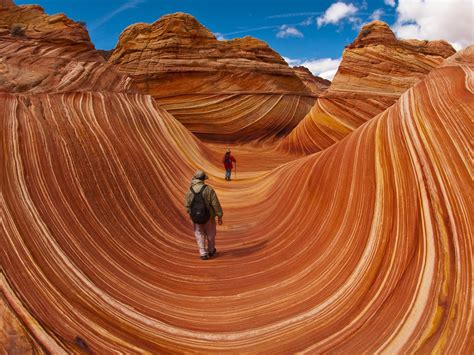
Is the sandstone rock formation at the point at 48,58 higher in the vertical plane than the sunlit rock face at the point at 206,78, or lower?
lower

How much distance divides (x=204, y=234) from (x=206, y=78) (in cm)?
1457

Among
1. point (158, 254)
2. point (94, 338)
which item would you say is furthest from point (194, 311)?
point (158, 254)

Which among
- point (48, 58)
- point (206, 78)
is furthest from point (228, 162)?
point (206, 78)

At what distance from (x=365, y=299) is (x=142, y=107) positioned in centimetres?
745

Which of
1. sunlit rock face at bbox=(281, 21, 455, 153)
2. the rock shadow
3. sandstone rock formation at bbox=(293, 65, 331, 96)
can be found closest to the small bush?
the rock shadow

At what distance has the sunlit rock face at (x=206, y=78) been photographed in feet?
59.9

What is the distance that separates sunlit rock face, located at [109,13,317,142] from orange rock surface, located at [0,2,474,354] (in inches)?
440

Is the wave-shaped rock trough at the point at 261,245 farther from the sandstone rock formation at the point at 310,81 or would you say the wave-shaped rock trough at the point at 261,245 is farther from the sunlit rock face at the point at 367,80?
the sandstone rock formation at the point at 310,81

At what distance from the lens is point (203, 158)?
1075 centimetres

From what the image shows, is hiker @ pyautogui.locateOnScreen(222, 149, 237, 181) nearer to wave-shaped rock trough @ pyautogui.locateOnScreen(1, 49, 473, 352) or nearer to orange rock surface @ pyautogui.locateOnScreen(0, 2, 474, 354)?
orange rock surface @ pyautogui.locateOnScreen(0, 2, 474, 354)

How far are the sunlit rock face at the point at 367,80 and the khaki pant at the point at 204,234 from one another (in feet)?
30.3

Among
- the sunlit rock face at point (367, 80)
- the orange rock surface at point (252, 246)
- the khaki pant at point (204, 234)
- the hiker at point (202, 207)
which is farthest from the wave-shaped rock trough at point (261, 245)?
the sunlit rock face at point (367, 80)

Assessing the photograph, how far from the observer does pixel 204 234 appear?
201 inches

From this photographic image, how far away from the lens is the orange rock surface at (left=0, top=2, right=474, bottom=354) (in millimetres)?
3330
